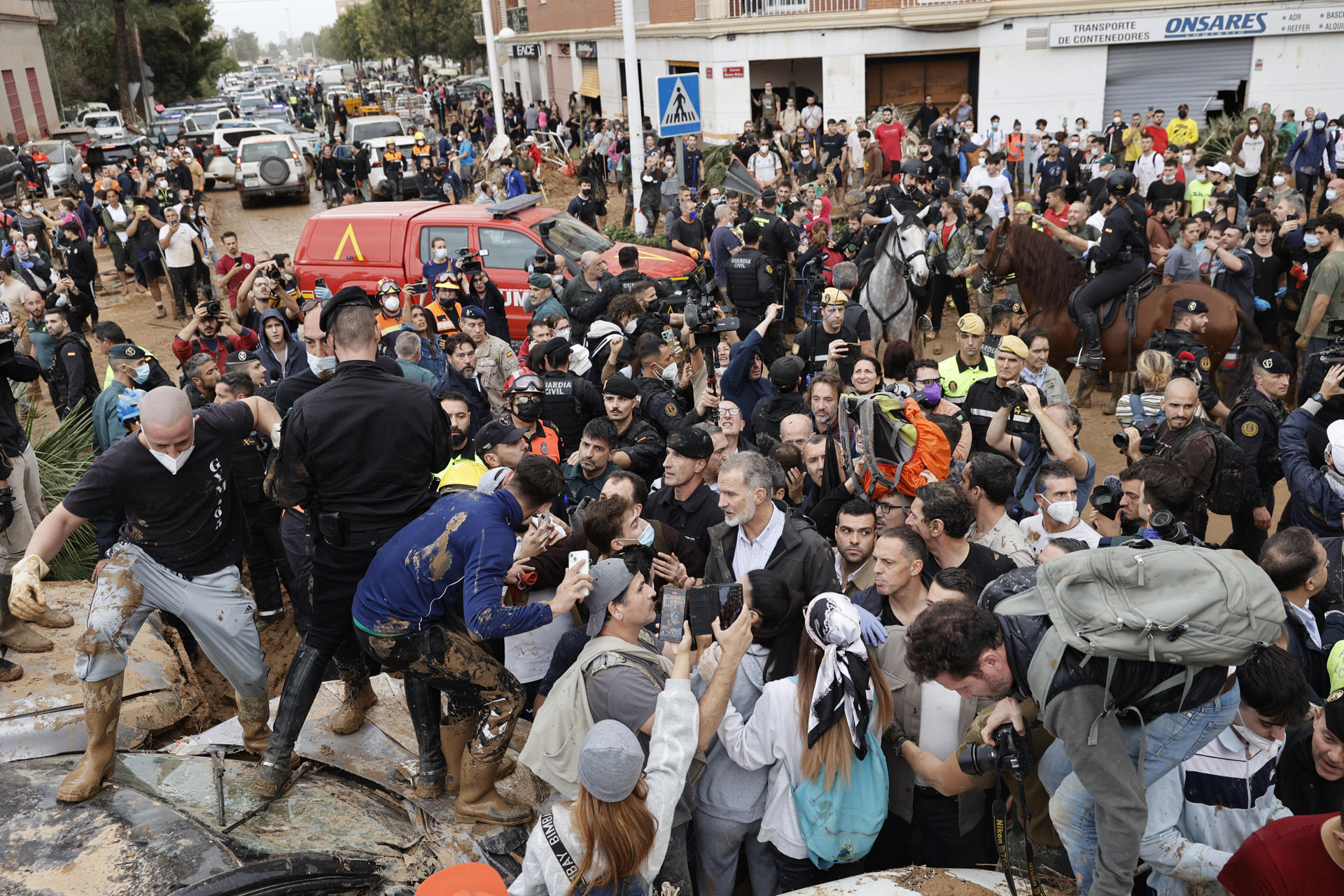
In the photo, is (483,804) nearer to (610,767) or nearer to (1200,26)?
(610,767)

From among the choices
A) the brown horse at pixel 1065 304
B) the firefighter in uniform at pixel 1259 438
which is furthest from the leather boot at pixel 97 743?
the brown horse at pixel 1065 304

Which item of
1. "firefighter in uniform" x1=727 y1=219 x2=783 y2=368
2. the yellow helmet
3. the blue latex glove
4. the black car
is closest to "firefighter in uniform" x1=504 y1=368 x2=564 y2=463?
the yellow helmet

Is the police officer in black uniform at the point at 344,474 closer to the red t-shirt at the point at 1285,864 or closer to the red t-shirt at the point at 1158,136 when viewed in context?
the red t-shirt at the point at 1285,864

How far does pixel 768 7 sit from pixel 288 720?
25.7 metres

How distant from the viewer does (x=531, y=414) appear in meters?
6.08

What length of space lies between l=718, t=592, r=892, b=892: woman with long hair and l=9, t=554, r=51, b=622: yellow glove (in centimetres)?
249

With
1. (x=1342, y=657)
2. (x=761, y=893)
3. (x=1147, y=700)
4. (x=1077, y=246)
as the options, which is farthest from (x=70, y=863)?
(x=1077, y=246)

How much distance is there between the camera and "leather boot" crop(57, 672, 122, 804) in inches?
139

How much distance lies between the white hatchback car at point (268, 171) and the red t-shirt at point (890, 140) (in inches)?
574

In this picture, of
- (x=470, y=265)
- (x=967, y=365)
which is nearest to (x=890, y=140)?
(x=470, y=265)

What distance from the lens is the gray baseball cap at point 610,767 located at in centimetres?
283

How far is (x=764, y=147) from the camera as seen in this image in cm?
1931

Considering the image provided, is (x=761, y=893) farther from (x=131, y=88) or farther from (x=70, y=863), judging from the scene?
(x=131, y=88)

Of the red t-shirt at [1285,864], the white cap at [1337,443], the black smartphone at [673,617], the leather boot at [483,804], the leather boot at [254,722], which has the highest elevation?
the black smartphone at [673,617]
